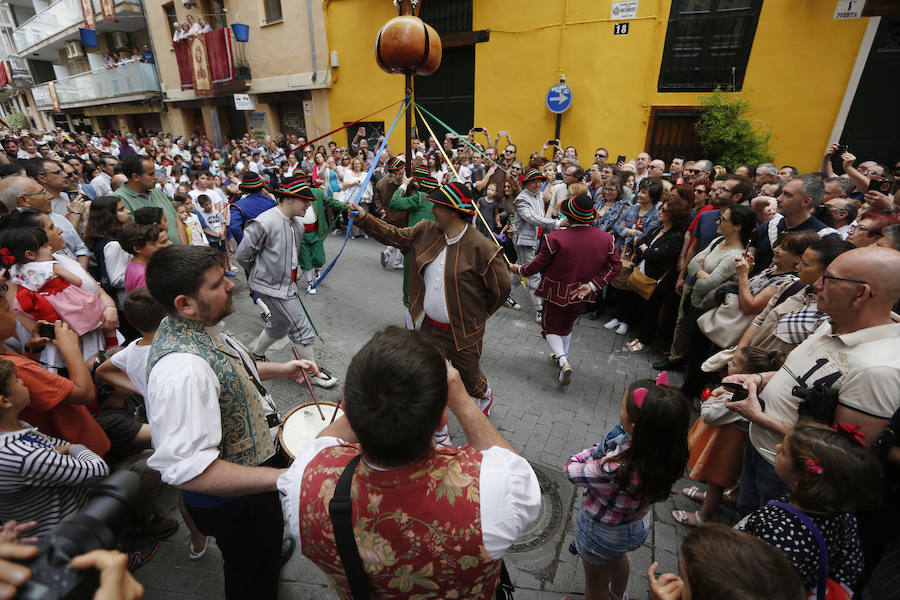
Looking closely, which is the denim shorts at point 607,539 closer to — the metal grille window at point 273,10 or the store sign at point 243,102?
A: the store sign at point 243,102

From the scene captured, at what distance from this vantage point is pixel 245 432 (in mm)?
1846

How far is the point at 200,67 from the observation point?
1739 cm

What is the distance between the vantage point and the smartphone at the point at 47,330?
2.77 m

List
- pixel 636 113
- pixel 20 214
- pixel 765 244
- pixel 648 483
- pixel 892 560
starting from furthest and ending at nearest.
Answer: pixel 636 113
pixel 765 244
pixel 20 214
pixel 892 560
pixel 648 483

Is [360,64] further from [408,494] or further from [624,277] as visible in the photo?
[408,494]

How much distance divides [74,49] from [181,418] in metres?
35.7

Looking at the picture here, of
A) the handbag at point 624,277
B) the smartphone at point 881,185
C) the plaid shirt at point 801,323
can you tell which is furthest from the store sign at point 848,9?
the plaid shirt at point 801,323

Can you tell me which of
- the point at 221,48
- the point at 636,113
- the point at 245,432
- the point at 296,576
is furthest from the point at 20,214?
the point at 221,48

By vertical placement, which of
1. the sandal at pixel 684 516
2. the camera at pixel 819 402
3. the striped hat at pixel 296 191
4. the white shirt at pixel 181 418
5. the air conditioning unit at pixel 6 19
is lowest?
the sandal at pixel 684 516

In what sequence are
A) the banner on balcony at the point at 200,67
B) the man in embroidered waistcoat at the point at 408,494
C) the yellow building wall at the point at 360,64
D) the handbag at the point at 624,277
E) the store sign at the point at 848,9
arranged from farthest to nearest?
the banner on balcony at the point at 200,67, the yellow building wall at the point at 360,64, the store sign at the point at 848,9, the handbag at the point at 624,277, the man in embroidered waistcoat at the point at 408,494

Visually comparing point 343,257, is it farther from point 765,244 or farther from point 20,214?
point 765,244

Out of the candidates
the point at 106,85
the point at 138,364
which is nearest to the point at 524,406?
Answer: the point at 138,364

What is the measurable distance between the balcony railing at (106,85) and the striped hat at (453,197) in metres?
24.1

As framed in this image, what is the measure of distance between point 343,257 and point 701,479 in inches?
288
